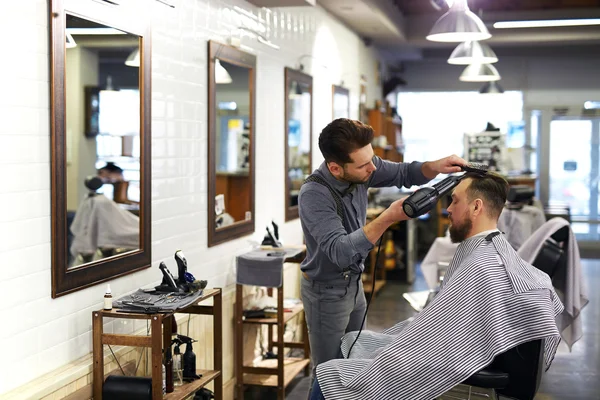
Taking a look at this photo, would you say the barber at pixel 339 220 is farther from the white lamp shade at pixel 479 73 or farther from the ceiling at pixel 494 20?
the ceiling at pixel 494 20

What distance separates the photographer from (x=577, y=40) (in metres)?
9.53

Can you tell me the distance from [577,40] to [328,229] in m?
7.68

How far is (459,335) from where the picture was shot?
2578 mm

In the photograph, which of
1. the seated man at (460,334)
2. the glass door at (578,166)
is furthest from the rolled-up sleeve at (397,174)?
the glass door at (578,166)

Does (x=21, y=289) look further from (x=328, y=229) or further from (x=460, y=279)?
(x=460, y=279)

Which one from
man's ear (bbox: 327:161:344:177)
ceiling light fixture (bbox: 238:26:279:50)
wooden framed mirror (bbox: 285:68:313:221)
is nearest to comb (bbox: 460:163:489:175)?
man's ear (bbox: 327:161:344:177)

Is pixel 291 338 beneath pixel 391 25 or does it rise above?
beneath

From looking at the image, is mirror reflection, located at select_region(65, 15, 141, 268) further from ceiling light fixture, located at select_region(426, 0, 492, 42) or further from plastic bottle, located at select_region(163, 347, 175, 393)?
ceiling light fixture, located at select_region(426, 0, 492, 42)

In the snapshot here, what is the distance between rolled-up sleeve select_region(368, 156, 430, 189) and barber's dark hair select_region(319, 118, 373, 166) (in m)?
0.32

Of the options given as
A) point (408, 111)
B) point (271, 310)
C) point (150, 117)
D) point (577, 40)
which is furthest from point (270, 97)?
point (408, 111)

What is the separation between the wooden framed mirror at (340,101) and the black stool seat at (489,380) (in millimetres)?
4822

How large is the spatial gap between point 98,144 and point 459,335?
192 cm

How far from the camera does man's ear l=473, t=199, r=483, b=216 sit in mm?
2779

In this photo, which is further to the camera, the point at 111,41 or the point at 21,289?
the point at 111,41
